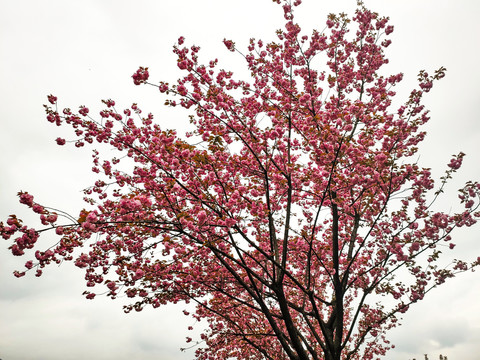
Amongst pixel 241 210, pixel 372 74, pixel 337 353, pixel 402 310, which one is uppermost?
pixel 372 74

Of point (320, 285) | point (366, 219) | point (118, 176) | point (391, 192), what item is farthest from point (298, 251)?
point (118, 176)

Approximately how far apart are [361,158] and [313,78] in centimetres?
323

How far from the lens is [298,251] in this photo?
1002 centimetres

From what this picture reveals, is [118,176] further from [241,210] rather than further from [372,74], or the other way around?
[372,74]

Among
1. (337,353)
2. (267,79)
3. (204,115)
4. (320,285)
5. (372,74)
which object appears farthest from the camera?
(320,285)

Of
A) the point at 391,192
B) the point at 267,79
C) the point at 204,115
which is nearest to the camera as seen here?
the point at 391,192

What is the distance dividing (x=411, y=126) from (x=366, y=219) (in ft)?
11.0

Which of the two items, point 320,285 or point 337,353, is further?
point 320,285

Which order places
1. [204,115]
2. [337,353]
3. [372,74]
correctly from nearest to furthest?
[337,353] < [204,115] < [372,74]

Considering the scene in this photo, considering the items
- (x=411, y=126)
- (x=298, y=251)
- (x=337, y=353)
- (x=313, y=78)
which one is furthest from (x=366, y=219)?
(x=313, y=78)

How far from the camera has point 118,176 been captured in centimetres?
831

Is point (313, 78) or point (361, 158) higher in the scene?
point (313, 78)

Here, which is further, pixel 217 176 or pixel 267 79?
pixel 267 79

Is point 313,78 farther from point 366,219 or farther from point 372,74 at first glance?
point 366,219
